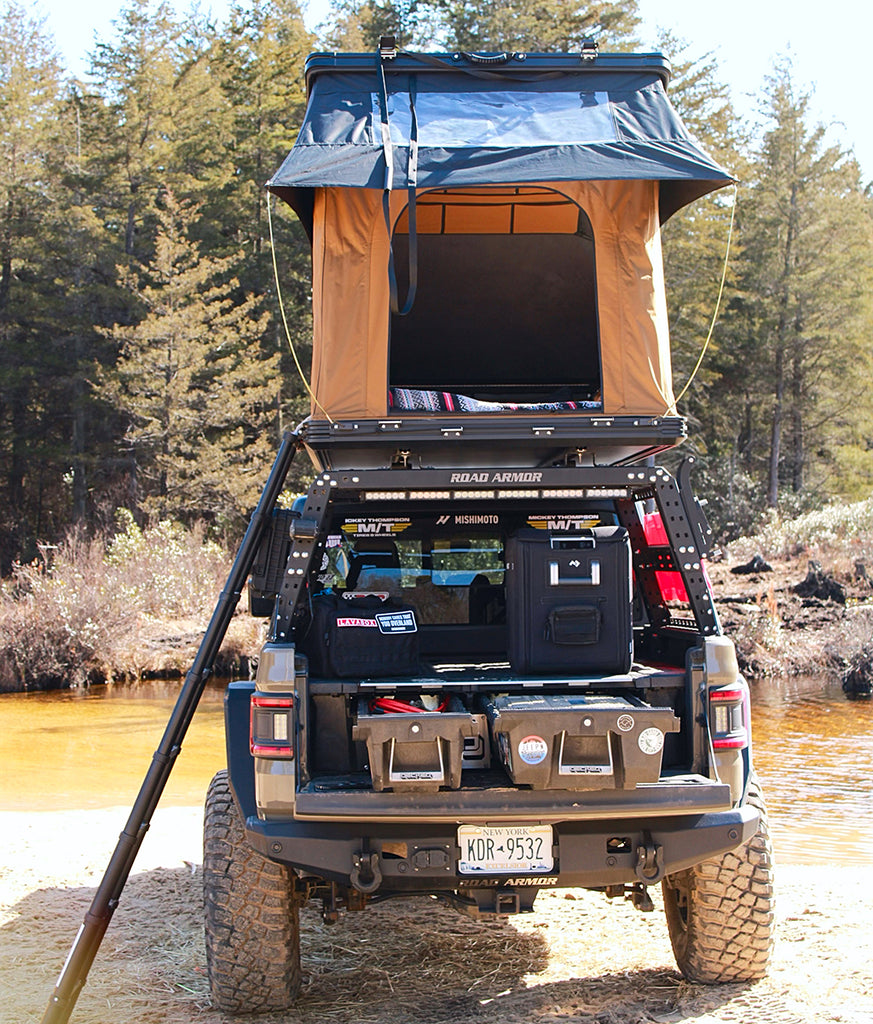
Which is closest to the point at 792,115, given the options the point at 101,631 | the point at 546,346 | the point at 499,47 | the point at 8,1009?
the point at 499,47

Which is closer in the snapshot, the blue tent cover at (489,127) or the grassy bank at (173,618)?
the blue tent cover at (489,127)

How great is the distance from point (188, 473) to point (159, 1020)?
96.0ft

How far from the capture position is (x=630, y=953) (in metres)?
5.24

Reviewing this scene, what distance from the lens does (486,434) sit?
4605mm

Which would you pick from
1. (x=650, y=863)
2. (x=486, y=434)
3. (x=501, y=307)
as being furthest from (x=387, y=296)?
(x=501, y=307)

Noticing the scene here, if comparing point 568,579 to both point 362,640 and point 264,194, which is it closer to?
point 362,640

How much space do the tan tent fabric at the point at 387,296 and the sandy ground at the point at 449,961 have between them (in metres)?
2.50

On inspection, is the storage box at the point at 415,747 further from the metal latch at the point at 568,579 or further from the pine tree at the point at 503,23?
the pine tree at the point at 503,23

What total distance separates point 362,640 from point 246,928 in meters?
1.23

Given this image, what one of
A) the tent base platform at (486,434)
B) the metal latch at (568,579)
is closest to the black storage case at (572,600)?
the metal latch at (568,579)

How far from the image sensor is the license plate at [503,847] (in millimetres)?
4137

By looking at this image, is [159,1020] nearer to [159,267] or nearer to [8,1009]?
[8,1009]

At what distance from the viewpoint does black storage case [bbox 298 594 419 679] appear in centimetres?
453

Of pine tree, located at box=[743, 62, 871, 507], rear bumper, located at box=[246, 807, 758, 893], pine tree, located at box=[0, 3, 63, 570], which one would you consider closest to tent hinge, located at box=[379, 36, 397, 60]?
rear bumper, located at box=[246, 807, 758, 893]
